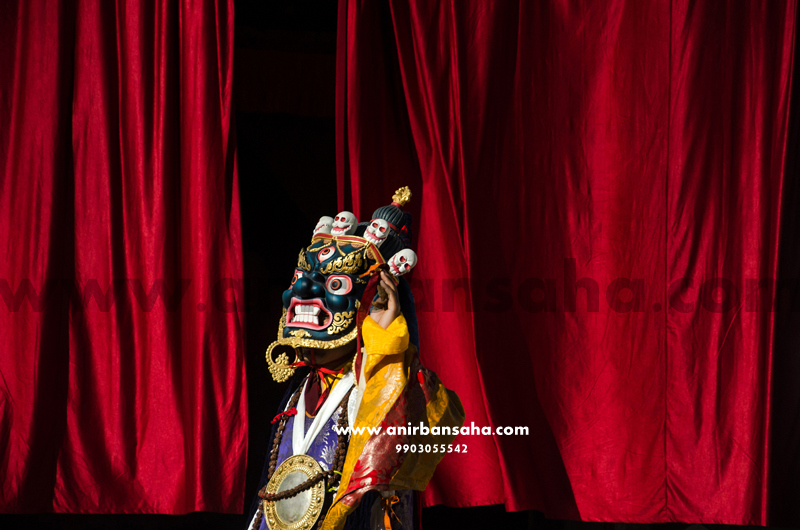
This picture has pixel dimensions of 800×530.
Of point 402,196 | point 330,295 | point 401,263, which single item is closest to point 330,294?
point 330,295

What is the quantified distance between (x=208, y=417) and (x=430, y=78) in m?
1.34

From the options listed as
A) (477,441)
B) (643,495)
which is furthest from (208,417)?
(643,495)

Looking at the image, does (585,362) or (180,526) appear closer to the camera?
(585,362)

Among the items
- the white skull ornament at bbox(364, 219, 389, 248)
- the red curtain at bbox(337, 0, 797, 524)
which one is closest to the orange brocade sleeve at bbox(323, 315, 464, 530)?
the white skull ornament at bbox(364, 219, 389, 248)

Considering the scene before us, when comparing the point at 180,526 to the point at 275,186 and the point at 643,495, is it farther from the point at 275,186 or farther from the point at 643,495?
the point at 643,495

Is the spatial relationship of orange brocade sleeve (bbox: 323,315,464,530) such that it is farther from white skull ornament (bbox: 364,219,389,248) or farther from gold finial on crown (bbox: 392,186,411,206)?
gold finial on crown (bbox: 392,186,411,206)

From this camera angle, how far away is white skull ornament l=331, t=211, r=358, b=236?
5.60ft

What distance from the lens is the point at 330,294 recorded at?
161cm

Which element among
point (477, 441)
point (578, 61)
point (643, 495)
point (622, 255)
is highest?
point (578, 61)

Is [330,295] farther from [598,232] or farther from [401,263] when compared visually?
[598,232]

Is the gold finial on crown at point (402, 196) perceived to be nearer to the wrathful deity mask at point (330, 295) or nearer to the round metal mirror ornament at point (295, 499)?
the wrathful deity mask at point (330, 295)

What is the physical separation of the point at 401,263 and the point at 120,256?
123 cm

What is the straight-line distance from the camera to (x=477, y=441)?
2369 millimetres

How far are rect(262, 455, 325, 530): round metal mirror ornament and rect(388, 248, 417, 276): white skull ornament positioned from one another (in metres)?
0.46
